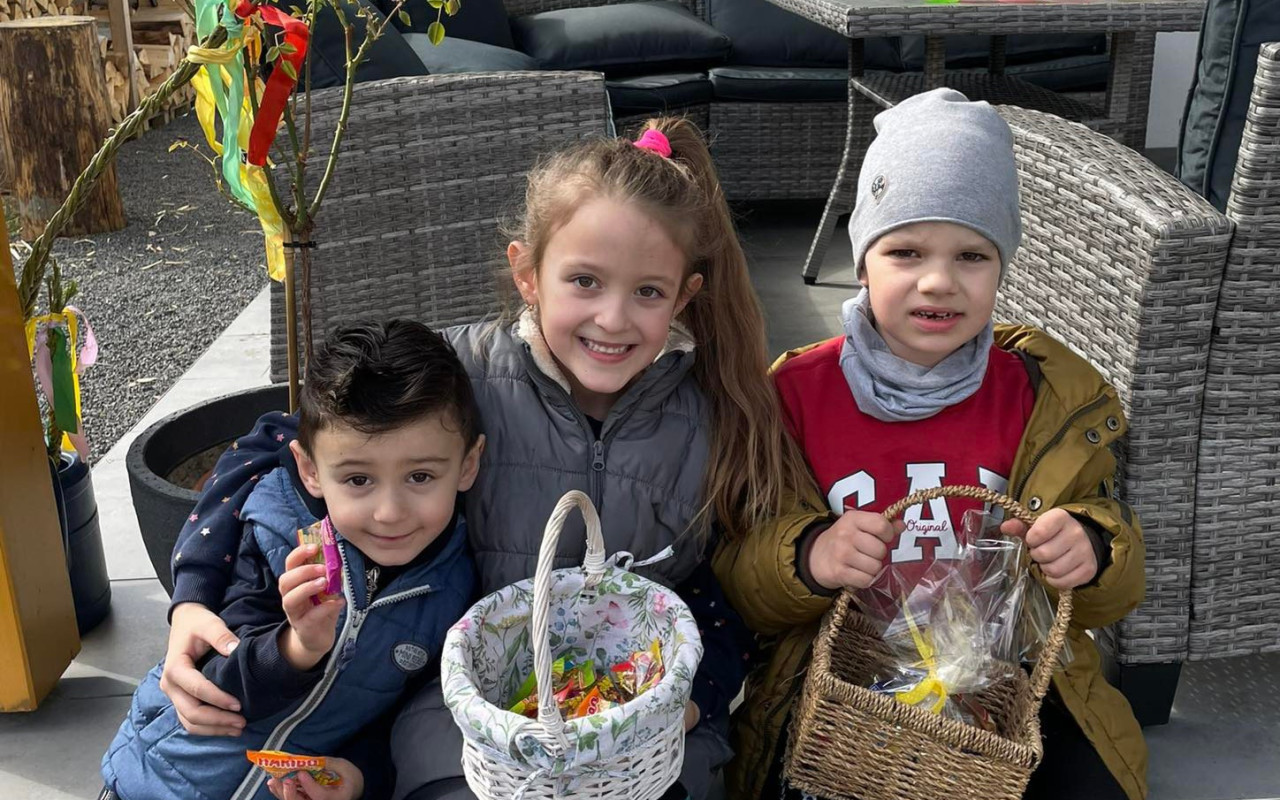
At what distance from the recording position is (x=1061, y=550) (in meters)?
1.61

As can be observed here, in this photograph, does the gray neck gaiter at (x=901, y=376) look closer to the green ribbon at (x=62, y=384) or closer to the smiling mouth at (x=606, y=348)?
the smiling mouth at (x=606, y=348)

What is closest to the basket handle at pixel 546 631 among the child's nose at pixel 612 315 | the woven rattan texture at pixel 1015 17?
the child's nose at pixel 612 315

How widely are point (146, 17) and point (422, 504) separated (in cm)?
693

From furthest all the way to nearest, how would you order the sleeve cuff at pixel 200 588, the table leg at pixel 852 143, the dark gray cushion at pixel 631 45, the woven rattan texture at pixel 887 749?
the dark gray cushion at pixel 631 45, the table leg at pixel 852 143, the sleeve cuff at pixel 200 588, the woven rattan texture at pixel 887 749

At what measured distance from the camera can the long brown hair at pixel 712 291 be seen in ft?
5.69

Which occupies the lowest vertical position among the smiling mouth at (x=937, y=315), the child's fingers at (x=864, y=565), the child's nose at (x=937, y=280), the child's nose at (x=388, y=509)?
the child's fingers at (x=864, y=565)

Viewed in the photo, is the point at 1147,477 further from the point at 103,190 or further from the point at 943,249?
the point at 103,190

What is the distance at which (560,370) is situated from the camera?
5.90ft

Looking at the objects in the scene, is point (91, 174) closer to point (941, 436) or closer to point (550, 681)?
point (550, 681)

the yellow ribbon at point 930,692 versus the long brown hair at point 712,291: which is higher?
the long brown hair at point 712,291

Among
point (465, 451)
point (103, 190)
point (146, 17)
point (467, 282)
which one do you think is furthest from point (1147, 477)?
point (146, 17)

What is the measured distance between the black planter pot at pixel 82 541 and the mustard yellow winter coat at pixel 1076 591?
3.96 feet

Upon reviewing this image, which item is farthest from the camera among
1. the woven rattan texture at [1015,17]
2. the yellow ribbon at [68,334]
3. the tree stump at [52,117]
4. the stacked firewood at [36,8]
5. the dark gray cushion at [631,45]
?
the stacked firewood at [36,8]

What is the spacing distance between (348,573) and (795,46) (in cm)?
358
